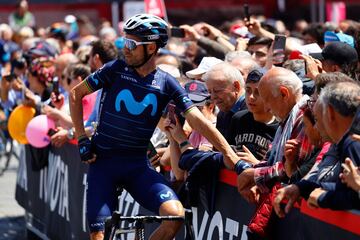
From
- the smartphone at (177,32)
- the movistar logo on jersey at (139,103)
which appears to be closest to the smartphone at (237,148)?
the movistar logo on jersey at (139,103)

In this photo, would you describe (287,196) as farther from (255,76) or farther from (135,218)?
(255,76)

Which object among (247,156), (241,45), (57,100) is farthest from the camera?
(241,45)

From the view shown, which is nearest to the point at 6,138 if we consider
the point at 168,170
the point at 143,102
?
the point at 168,170

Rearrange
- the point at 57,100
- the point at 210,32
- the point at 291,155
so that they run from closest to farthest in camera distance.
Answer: the point at 291,155 → the point at 57,100 → the point at 210,32

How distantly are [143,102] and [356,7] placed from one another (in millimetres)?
21286

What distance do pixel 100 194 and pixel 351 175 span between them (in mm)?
2633

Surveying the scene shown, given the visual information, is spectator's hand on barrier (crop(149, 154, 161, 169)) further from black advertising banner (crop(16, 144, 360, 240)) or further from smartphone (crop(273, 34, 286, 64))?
smartphone (crop(273, 34, 286, 64))

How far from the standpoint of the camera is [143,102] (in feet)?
23.1

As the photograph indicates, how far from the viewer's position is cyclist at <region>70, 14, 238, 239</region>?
23.1ft

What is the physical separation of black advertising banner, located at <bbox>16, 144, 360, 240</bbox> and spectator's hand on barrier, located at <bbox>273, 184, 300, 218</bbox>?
113 mm

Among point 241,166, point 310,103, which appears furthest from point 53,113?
point 310,103

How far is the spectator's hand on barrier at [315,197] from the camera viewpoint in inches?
202

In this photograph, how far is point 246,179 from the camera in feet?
20.4

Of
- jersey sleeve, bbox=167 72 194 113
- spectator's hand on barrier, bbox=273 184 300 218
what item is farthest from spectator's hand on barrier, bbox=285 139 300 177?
jersey sleeve, bbox=167 72 194 113
